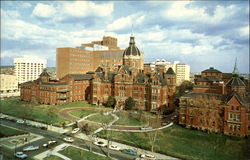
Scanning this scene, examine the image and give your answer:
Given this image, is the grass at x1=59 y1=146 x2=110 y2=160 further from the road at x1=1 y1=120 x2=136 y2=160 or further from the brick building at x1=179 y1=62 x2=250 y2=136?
the brick building at x1=179 y1=62 x2=250 y2=136

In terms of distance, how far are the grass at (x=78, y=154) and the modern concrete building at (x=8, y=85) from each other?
4351 inches

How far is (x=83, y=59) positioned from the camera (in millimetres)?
155000

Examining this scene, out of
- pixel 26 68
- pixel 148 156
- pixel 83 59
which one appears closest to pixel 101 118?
pixel 148 156

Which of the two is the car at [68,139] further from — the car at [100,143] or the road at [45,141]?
the car at [100,143]

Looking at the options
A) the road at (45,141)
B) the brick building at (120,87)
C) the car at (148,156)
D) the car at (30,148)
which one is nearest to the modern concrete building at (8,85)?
the brick building at (120,87)

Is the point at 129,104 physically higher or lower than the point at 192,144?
higher

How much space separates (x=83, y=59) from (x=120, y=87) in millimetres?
75578

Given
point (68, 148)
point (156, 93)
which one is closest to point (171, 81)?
point (156, 93)

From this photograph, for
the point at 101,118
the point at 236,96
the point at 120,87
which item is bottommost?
the point at 101,118

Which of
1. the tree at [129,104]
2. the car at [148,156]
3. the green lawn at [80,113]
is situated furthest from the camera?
the tree at [129,104]

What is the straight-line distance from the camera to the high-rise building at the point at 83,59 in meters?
141

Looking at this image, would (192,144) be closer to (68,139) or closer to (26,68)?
(68,139)

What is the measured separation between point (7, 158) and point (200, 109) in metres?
53.8

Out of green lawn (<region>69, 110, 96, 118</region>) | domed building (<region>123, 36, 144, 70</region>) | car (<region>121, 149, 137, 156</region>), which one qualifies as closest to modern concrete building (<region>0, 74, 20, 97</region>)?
green lawn (<region>69, 110, 96, 118</region>)
